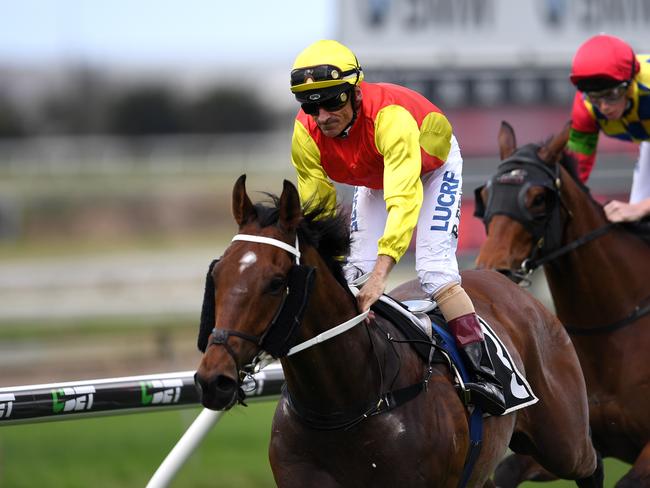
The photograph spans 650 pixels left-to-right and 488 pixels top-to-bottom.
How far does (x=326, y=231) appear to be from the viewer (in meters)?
3.35

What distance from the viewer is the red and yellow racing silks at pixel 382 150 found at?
3.51 meters

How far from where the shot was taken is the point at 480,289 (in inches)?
171

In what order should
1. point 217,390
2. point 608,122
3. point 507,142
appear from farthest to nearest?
point 608,122 < point 507,142 < point 217,390

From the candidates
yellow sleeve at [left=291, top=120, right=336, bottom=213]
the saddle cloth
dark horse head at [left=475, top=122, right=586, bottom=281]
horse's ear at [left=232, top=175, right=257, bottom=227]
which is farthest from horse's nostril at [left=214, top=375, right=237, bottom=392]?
dark horse head at [left=475, top=122, right=586, bottom=281]

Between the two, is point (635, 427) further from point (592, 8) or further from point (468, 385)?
point (592, 8)

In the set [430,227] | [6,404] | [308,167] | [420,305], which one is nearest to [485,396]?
[420,305]

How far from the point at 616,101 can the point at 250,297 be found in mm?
2629

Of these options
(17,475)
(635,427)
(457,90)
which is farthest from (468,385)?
(457,90)

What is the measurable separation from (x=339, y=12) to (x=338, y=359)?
4910 millimetres

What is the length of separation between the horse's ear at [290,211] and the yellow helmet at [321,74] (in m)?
0.43

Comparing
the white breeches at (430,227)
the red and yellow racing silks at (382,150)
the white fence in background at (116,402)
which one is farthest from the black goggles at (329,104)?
the white fence in background at (116,402)

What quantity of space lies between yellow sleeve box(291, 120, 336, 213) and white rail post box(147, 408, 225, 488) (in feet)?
2.94

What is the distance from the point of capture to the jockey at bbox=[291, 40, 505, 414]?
3498mm

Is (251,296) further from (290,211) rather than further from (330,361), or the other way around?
(330,361)
